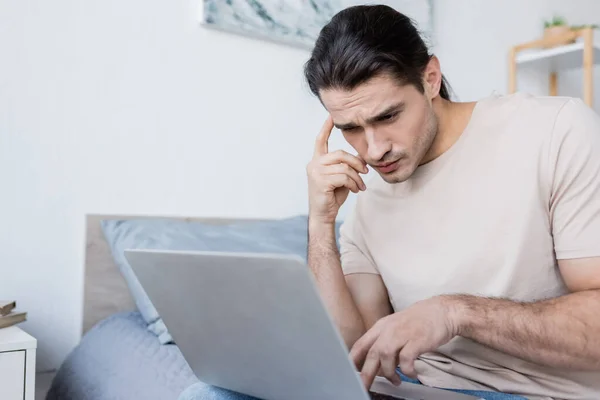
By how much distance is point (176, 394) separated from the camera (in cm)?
110

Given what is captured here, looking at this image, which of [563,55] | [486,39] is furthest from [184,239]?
[563,55]

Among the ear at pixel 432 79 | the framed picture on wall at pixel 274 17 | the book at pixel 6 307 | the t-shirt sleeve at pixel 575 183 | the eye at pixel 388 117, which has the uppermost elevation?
the framed picture on wall at pixel 274 17

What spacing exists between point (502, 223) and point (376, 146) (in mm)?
240

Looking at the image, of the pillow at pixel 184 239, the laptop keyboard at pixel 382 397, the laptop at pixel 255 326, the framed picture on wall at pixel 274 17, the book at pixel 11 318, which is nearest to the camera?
the laptop at pixel 255 326

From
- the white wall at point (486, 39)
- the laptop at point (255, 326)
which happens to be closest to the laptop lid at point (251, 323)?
the laptop at point (255, 326)

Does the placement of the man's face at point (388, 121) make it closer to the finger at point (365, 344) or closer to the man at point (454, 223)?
the man at point (454, 223)

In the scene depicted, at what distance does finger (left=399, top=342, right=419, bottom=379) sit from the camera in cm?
82

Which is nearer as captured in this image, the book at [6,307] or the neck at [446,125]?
the neck at [446,125]

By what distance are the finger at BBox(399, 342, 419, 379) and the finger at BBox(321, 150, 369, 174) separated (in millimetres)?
434

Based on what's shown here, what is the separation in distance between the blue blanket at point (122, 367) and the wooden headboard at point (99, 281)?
0.26 ft

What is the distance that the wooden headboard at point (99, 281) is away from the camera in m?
1.63

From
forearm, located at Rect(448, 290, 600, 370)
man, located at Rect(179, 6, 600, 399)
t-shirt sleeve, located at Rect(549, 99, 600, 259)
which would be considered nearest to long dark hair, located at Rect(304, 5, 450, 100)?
man, located at Rect(179, 6, 600, 399)

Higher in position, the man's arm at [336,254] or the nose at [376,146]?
the nose at [376,146]

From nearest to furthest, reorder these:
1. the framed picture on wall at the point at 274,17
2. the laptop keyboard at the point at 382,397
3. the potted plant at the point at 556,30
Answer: the laptop keyboard at the point at 382,397 → the framed picture on wall at the point at 274,17 → the potted plant at the point at 556,30
